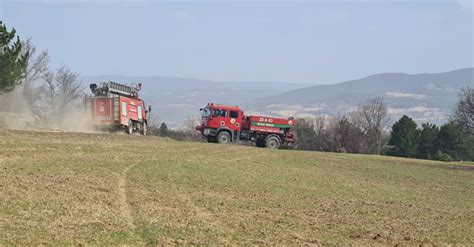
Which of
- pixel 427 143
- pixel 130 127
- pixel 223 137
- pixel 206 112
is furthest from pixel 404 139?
pixel 130 127

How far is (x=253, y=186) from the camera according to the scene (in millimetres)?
20062

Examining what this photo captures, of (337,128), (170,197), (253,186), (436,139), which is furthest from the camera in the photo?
(337,128)

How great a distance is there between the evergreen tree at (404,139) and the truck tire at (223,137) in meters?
29.4

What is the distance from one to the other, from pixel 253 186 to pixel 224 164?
6.25 meters

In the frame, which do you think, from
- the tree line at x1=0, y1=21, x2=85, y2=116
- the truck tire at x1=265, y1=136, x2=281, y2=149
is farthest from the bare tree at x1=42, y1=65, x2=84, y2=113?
the truck tire at x1=265, y1=136, x2=281, y2=149

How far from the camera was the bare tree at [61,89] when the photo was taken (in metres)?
100

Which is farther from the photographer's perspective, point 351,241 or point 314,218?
point 314,218

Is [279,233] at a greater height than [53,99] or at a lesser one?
lesser

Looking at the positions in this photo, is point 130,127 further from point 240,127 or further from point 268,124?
point 268,124

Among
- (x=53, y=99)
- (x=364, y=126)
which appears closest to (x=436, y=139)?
(x=364, y=126)

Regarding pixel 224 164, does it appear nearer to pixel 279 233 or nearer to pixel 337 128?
pixel 279 233

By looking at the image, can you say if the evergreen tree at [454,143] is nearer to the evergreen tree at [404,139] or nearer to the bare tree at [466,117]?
the bare tree at [466,117]

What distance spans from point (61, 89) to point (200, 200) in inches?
3895

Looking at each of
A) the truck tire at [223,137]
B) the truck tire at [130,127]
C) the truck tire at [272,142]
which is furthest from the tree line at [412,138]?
the truck tire at [130,127]
